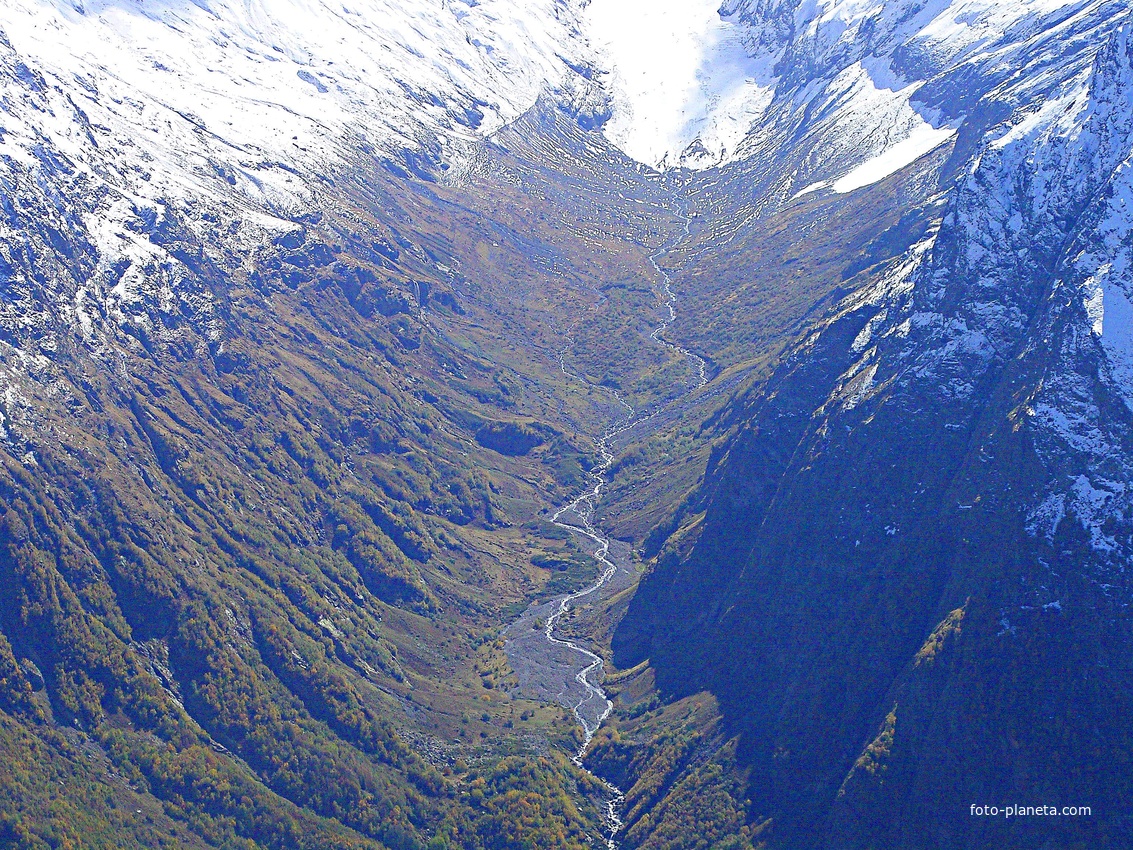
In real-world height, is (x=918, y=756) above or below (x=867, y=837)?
above

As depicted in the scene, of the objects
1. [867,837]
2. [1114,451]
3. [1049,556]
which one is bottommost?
[867,837]

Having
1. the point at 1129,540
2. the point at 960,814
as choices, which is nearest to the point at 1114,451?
the point at 1129,540

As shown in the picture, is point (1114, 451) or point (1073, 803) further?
point (1114, 451)

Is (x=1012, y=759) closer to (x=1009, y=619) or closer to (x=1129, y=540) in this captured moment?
(x=1009, y=619)

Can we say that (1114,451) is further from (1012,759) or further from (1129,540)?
(1012,759)

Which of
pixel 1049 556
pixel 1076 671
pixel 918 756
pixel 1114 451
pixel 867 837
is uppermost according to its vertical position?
pixel 1114 451

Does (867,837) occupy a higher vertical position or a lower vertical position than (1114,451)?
lower

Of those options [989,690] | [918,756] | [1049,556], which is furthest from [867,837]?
[1049,556]
